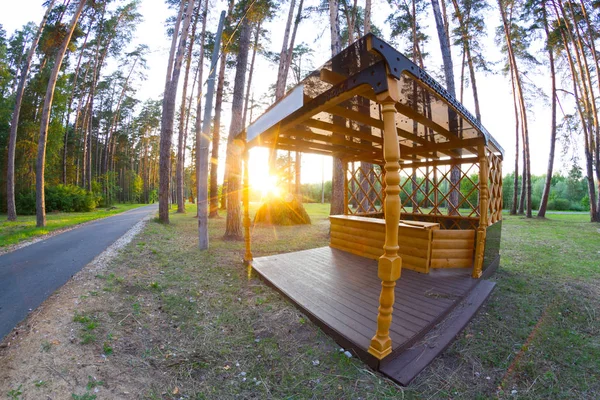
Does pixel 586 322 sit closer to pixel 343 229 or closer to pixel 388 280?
pixel 388 280

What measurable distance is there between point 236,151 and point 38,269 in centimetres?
396

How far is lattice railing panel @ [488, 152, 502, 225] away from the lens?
161 inches

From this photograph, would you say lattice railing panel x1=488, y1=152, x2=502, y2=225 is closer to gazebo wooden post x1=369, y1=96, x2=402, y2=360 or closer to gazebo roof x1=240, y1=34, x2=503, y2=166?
gazebo roof x1=240, y1=34, x2=503, y2=166

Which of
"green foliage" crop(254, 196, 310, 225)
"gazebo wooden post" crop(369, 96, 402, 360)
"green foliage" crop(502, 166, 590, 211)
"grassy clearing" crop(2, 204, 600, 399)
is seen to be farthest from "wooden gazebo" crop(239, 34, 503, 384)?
"green foliage" crop(502, 166, 590, 211)

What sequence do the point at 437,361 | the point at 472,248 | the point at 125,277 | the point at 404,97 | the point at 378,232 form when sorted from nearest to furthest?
the point at 437,361
the point at 404,97
the point at 125,277
the point at 472,248
the point at 378,232

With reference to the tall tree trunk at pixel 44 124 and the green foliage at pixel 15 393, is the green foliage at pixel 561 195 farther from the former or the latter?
the tall tree trunk at pixel 44 124

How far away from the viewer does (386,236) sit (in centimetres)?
183

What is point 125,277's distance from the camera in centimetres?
344

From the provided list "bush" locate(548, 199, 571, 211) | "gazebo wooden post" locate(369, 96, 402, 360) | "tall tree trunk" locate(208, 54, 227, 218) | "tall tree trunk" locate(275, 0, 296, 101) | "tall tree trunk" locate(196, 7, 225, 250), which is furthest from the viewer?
"bush" locate(548, 199, 571, 211)

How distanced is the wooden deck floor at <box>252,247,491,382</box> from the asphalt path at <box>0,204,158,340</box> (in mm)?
2440

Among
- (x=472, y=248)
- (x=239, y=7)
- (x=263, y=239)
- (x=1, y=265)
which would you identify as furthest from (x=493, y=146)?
(x=1, y=265)

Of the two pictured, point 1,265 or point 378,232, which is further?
point 378,232

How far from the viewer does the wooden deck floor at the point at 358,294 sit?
2.16m

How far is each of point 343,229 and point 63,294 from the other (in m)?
4.13
